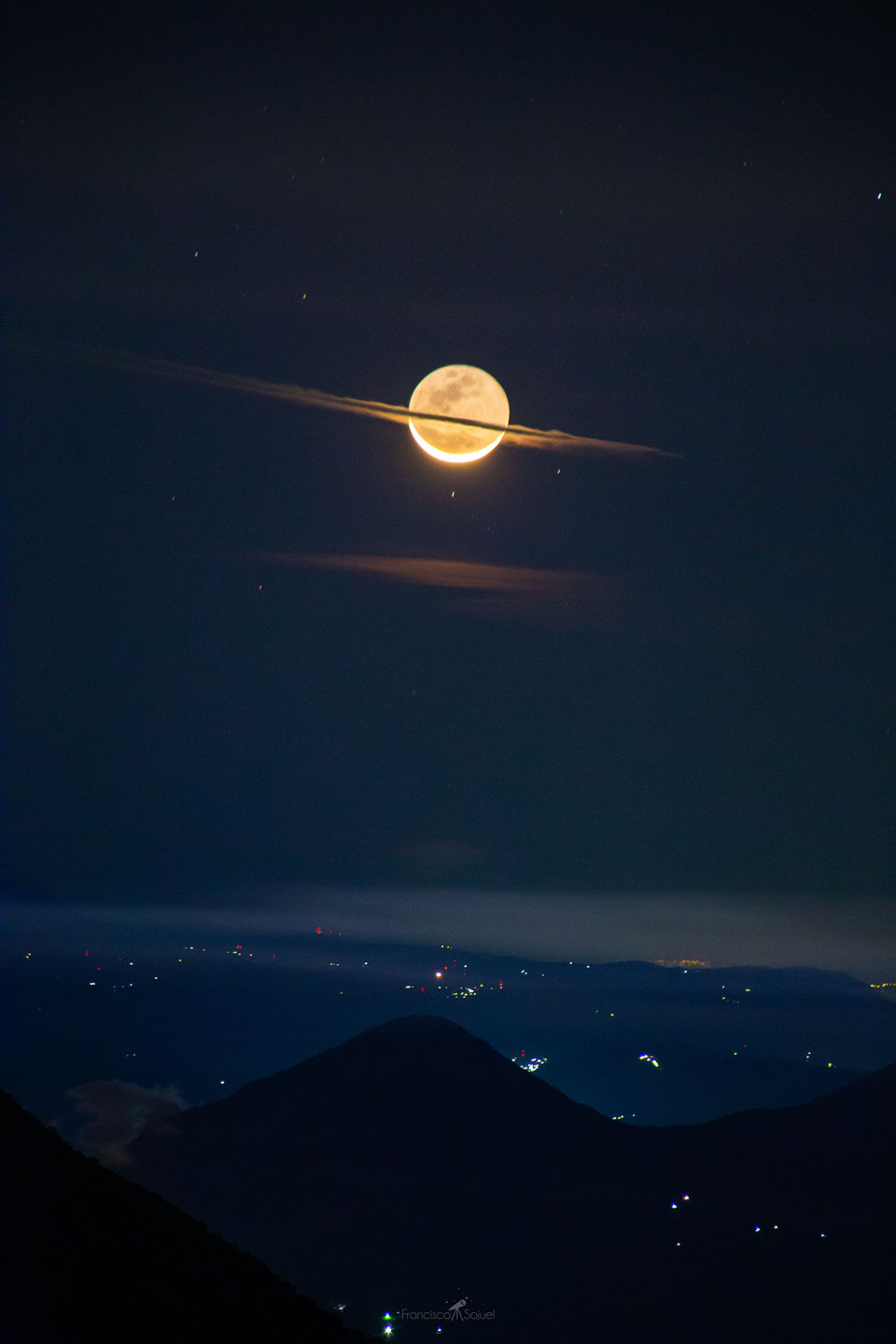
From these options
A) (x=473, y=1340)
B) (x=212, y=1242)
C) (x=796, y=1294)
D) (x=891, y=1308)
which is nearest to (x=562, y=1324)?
(x=473, y=1340)

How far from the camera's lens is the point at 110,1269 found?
1161 inches

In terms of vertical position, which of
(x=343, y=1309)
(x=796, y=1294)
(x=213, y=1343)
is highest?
(x=213, y=1343)

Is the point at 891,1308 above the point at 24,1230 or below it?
below

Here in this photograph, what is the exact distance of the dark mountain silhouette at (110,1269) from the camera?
26.5 metres

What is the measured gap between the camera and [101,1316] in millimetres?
26844

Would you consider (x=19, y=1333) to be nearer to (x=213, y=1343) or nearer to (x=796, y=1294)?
(x=213, y=1343)

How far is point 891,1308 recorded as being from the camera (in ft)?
540

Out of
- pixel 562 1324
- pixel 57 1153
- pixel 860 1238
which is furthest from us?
pixel 860 1238

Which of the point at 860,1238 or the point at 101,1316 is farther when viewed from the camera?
the point at 860,1238

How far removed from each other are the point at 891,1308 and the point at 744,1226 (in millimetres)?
37645

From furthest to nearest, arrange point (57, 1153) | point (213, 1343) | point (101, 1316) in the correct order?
point (57, 1153)
point (213, 1343)
point (101, 1316)

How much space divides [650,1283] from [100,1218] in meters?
188

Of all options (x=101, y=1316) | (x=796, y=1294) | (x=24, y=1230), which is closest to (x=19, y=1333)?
(x=101, y=1316)

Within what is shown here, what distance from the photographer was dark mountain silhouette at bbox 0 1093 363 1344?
2653 centimetres
